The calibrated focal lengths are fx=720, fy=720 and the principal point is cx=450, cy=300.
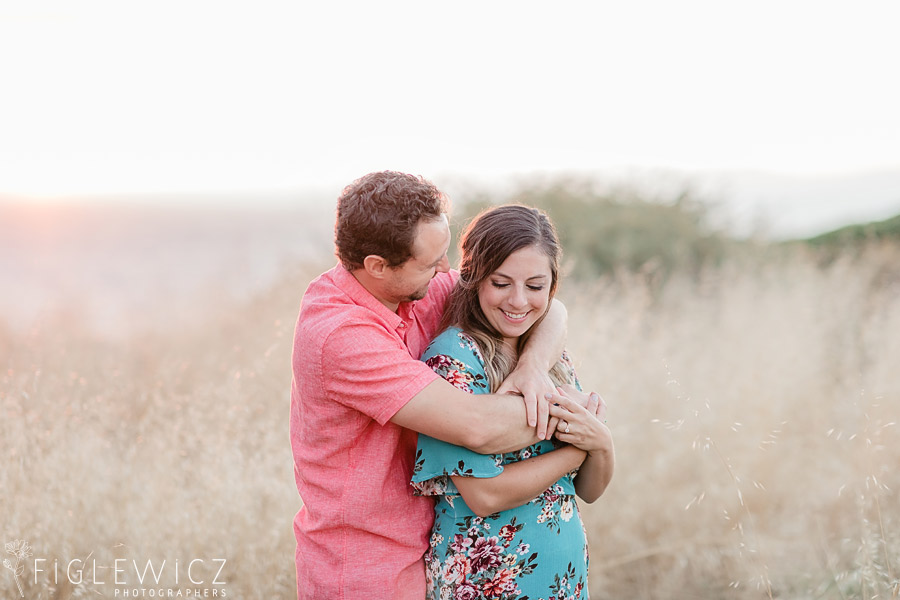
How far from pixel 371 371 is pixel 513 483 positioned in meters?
0.56

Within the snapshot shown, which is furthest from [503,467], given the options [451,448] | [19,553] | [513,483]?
[19,553]

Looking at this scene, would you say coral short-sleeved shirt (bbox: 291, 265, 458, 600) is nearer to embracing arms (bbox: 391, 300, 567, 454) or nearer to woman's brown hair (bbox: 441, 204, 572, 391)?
embracing arms (bbox: 391, 300, 567, 454)

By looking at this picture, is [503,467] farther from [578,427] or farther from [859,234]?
[859,234]

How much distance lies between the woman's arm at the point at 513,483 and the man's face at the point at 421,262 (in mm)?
593

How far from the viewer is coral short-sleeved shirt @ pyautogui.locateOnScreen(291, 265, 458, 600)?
2.07 metres

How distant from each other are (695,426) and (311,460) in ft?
11.3

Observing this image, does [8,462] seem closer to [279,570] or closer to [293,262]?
[279,570]

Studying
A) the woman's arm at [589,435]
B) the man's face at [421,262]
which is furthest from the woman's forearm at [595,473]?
the man's face at [421,262]

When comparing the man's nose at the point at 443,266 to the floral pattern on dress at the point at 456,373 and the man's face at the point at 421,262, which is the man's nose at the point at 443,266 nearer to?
the man's face at the point at 421,262

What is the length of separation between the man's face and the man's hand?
414 mm

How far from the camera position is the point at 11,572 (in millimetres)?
2914

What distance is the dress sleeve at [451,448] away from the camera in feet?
7.01

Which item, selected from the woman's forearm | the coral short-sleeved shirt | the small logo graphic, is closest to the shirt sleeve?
the coral short-sleeved shirt

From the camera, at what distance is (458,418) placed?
2064 mm
